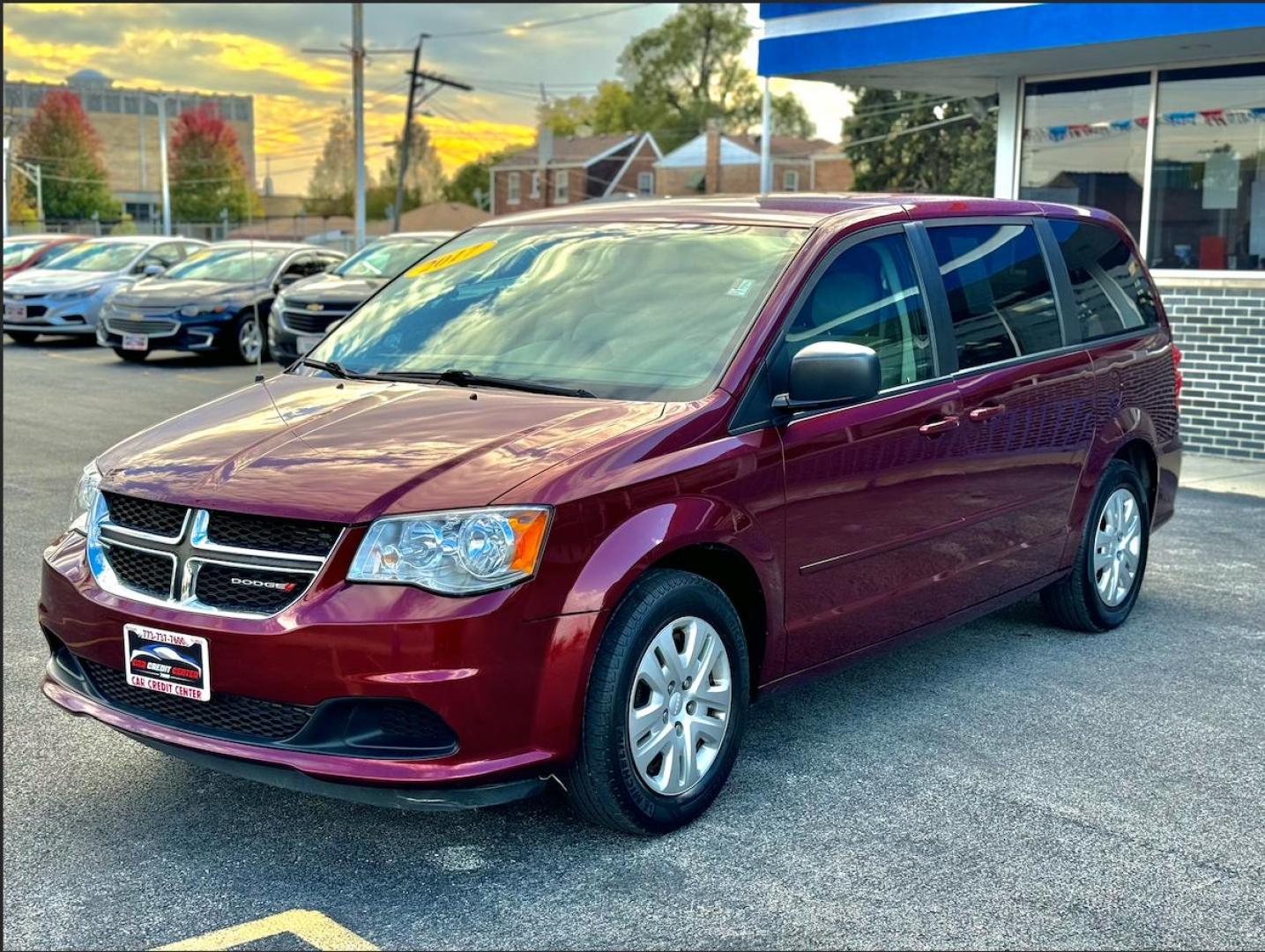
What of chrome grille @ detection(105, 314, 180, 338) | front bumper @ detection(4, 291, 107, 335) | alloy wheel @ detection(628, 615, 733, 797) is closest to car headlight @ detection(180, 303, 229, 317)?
chrome grille @ detection(105, 314, 180, 338)

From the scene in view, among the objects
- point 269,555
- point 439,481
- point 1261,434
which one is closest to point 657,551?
point 439,481

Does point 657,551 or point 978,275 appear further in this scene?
point 978,275

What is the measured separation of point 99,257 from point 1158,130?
1578cm

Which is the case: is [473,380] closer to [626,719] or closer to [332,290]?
[626,719]

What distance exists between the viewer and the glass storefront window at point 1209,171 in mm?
11969

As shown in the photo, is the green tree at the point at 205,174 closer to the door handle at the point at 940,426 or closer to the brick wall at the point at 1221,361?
the brick wall at the point at 1221,361

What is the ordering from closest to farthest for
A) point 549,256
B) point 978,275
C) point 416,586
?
point 416,586
point 549,256
point 978,275

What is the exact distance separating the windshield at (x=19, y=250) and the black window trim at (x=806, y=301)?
70.9 ft

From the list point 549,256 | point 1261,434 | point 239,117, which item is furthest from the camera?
point 239,117

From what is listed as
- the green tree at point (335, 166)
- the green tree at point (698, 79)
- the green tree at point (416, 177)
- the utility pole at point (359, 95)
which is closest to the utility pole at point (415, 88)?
the utility pole at point (359, 95)

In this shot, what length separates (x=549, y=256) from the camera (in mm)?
5117

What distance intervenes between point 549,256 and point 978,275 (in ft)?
5.42

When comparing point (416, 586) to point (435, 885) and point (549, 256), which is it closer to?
point (435, 885)

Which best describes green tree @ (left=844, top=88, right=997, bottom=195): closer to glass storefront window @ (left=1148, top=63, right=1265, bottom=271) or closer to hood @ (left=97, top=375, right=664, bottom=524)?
glass storefront window @ (left=1148, top=63, right=1265, bottom=271)
